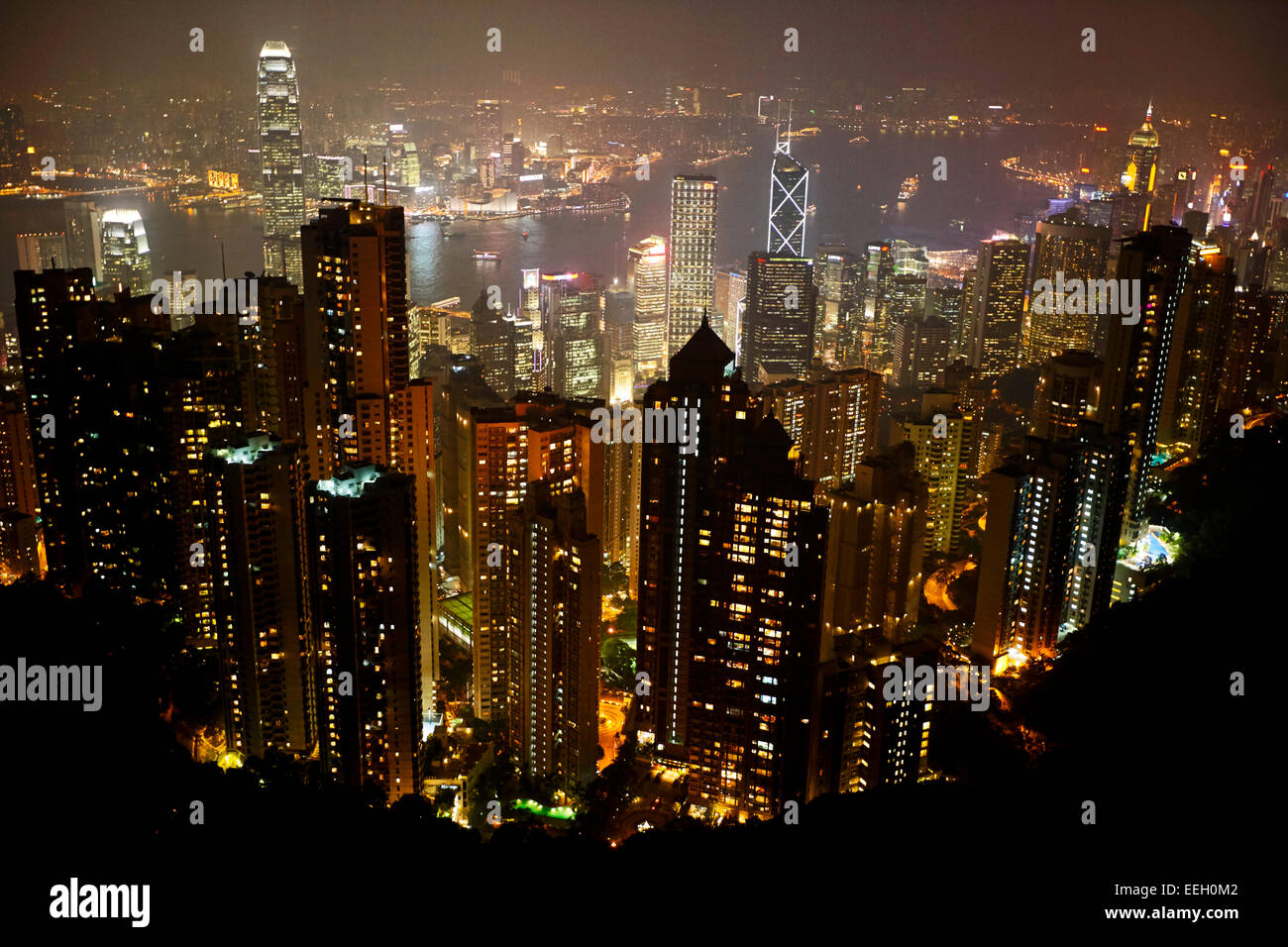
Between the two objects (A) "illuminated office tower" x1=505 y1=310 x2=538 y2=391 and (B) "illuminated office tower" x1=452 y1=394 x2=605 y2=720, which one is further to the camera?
(A) "illuminated office tower" x1=505 y1=310 x2=538 y2=391

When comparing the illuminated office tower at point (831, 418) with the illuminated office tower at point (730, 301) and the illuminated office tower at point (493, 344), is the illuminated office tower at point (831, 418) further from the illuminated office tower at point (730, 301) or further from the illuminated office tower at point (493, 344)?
the illuminated office tower at point (730, 301)

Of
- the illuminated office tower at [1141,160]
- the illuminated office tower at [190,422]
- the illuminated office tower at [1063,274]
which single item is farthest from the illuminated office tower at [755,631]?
the illuminated office tower at [1141,160]

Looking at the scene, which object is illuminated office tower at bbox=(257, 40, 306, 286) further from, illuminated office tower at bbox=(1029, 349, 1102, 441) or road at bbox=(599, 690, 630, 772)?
illuminated office tower at bbox=(1029, 349, 1102, 441)

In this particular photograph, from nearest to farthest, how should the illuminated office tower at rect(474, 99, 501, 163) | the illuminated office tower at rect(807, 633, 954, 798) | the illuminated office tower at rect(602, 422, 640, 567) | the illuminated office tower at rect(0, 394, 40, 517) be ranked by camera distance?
1. the illuminated office tower at rect(807, 633, 954, 798)
2. the illuminated office tower at rect(0, 394, 40, 517)
3. the illuminated office tower at rect(602, 422, 640, 567)
4. the illuminated office tower at rect(474, 99, 501, 163)

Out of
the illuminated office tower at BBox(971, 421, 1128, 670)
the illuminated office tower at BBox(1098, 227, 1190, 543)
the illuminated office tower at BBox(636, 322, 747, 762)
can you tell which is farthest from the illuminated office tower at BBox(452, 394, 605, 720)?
the illuminated office tower at BBox(1098, 227, 1190, 543)

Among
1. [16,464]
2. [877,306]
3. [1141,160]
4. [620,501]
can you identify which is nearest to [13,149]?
[16,464]
